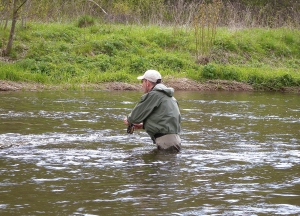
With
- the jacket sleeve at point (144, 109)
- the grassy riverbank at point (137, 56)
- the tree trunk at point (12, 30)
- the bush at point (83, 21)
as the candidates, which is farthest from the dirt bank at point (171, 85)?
the jacket sleeve at point (144, 109)

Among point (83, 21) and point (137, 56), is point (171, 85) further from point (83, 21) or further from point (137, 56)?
point (83, 21)

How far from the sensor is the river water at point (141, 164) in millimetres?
6414

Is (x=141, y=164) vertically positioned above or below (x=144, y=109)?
below

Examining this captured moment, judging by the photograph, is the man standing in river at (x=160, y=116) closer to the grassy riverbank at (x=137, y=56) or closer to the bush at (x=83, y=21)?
the grassy riverbank at (x=137, y=56)

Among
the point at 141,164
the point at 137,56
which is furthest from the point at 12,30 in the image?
the point at 141,164

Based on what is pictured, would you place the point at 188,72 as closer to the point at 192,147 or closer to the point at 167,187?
the point at 192,147

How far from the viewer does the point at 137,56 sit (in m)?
22.1

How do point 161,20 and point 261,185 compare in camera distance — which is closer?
point 261,185

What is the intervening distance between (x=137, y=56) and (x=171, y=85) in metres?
2.60

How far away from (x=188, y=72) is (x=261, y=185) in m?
14.0

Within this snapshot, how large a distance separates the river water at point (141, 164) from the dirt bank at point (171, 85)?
3.42m

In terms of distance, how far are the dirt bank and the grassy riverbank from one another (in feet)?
1.10

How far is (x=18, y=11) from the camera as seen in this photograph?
21.7m

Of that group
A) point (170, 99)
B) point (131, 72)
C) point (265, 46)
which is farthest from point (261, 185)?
point (265, 46)
